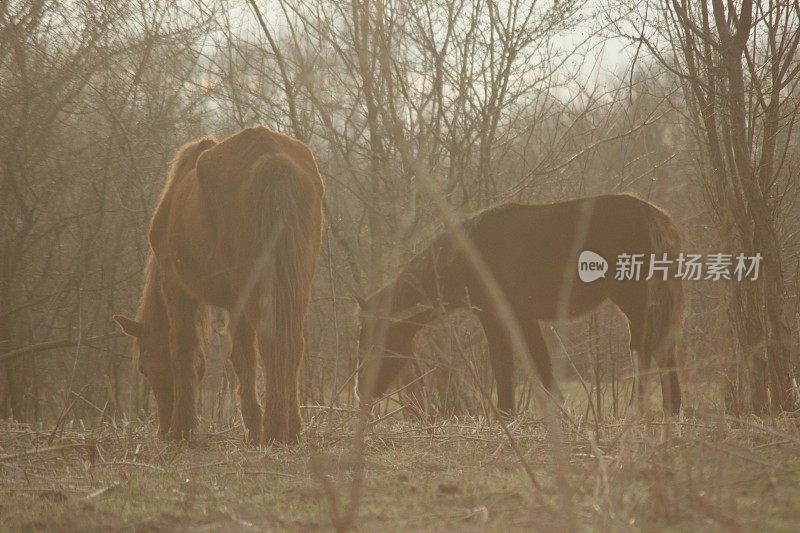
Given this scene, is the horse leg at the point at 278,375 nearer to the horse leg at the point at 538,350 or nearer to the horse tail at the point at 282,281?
the horse tail at the point at 282,281

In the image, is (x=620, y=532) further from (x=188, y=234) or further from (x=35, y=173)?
(x=35, y=173)

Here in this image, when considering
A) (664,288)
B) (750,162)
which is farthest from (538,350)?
(750,162)

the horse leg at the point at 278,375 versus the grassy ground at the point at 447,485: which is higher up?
the horse leg at the point at 278,375

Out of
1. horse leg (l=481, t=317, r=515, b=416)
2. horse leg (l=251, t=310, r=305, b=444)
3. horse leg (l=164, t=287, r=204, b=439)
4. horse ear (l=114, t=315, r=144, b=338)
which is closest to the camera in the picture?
horse leg (l=251, t=310, r=305, b=444)

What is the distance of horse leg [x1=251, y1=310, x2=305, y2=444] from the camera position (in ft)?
14.4

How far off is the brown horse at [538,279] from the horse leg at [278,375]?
6.72 ft

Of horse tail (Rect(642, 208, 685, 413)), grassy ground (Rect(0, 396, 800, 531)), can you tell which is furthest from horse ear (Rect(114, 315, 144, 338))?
horse tail (Rect(642, 208, 685, 413))

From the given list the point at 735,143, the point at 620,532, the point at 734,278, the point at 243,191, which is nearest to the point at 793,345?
the point at 734,278

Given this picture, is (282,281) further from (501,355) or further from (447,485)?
(501,355)

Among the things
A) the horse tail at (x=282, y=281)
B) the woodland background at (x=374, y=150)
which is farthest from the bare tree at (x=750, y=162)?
the horse tail at (x=282, y=281)

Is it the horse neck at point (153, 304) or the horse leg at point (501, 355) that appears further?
the horse leg at point (501, 355)

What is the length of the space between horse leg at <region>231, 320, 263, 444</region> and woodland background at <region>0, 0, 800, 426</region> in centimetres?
81

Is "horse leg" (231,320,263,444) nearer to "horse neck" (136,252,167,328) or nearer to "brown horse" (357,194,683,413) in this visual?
"horse neck" (136,252,167,328)

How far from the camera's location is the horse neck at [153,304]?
18.9 feet
